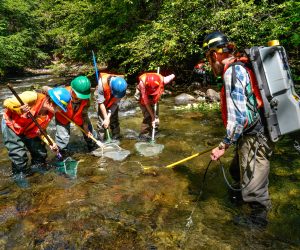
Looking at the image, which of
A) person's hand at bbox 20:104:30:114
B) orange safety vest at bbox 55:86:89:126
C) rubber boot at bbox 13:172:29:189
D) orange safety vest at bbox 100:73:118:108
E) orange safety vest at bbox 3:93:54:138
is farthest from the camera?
orange safety vest at bbox 100:73:118:108

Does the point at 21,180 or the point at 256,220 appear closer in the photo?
the point at 256,220

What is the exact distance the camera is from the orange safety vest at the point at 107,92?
6.62m

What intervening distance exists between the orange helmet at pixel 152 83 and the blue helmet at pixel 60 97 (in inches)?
69.2

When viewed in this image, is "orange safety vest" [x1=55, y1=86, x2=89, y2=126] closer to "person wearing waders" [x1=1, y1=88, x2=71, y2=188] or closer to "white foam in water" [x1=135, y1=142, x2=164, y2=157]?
"person wearing waders" [x1=1, y1=88, x2=71, y2=188]

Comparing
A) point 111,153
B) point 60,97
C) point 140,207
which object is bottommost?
point 140,207

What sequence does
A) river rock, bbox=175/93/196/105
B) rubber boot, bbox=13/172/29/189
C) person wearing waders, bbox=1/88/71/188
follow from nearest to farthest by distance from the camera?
person wearing waders, bbox=1/88/71/188 → rubber boot, bbox=13/172/29/189 → river rock, bbox=175/93/196/105

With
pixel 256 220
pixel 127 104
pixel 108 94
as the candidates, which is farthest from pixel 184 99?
pixel 256 220

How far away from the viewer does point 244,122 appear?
3412 mm

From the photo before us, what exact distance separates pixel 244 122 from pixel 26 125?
3.70m

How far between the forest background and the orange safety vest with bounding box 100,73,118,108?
4.16 m

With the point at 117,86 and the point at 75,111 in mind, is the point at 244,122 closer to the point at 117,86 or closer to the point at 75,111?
the point at 117,86

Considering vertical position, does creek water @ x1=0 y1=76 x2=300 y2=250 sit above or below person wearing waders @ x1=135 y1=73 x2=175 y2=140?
below

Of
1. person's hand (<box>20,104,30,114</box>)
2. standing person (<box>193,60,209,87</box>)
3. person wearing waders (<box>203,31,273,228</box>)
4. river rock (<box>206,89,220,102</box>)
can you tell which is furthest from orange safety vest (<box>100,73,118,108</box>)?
standing person (<box>193,60,209,87</box>)

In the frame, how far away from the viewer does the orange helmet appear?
669 cm
